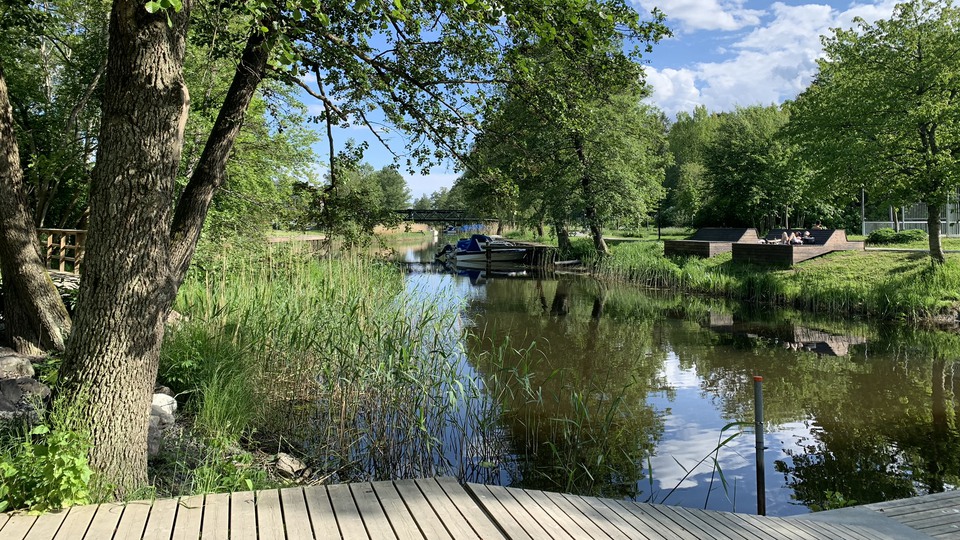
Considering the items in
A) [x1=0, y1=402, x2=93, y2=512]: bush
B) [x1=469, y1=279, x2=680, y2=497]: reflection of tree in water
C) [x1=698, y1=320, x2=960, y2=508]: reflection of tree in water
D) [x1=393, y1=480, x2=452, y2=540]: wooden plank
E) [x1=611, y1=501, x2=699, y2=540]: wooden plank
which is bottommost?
[x1=698, y1=320, x2=960, y2=508]: reflection of tree in water

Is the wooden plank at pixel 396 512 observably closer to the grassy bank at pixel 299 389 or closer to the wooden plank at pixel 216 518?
the wooden plank at pixel 216 518

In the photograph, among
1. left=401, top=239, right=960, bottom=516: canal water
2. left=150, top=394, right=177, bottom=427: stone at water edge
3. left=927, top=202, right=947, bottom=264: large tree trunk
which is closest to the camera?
left=150, top=394, right=177, bottom=427: stone at water edge

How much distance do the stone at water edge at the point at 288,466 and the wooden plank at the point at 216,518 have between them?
1702mm

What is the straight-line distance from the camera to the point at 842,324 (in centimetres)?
1406

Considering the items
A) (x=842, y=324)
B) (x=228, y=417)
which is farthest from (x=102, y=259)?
(x=842, y=324)

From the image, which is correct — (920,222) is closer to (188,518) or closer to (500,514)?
(500,514)

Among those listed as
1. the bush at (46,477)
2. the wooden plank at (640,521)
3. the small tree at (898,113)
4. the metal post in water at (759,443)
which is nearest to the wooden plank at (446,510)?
the wooden plank at (640,521)

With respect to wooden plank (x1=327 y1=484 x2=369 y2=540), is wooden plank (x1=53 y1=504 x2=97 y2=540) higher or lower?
higher

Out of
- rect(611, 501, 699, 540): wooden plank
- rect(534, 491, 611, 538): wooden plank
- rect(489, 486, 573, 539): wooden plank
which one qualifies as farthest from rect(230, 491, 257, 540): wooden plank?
rect(611, 501, 699, 540): wooden plank

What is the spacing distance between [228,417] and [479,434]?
7.79ft

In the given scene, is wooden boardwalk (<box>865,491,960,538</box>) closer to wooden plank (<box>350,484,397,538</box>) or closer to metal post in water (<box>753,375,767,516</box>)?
metal post in water (<box>753,375,767,516</box>)

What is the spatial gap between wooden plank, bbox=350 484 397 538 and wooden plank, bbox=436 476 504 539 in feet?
1.29

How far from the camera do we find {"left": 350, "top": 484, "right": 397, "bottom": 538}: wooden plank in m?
2.92

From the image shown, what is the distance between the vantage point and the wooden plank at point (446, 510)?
2977 mm
